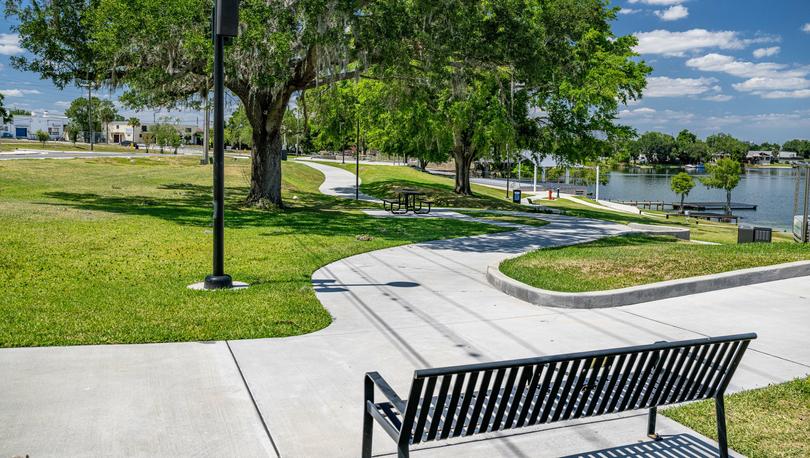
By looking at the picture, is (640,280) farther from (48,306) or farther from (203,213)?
(203,213)

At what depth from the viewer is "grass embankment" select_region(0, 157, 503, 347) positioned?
7328 millimetres

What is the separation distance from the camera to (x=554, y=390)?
397 cm

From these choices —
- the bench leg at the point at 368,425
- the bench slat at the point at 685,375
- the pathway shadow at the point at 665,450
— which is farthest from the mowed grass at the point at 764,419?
the bench leg at the point at 368,425

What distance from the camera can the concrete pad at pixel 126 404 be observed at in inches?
172

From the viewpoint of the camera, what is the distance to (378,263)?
12492 mm

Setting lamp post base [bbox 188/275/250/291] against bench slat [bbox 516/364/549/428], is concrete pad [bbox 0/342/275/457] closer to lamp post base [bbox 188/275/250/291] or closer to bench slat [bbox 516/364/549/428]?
bench slat [bbox 516/364/549/428]

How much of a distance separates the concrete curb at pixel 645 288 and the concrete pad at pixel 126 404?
456 cm

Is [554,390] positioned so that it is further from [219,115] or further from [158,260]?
[158,260]

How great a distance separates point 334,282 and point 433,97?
2020 cm

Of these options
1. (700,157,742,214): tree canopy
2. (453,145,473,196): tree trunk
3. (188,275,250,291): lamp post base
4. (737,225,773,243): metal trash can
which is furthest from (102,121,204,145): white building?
(188,275,250,291): lamp post base

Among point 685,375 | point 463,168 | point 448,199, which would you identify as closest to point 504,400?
point 685,375

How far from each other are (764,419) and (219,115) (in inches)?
284

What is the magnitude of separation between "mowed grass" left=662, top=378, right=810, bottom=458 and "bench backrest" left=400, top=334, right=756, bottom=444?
0.49 m

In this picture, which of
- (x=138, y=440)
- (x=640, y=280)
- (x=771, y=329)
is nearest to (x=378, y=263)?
(x=640, y=280)
